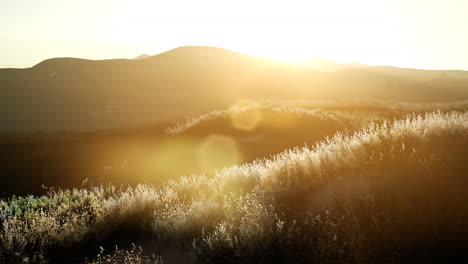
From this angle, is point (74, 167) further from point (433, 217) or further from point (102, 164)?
point (433, 217)

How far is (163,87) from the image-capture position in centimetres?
7375

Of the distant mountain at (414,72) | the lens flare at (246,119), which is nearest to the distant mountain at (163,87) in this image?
the lens flare at (246,119)

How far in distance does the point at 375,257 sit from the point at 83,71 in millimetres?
90915

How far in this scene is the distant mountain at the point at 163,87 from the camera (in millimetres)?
62594

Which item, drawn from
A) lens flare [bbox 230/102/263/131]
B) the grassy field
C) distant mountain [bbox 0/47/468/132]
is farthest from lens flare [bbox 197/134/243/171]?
distant mountain [bbox 0/47/468/132]

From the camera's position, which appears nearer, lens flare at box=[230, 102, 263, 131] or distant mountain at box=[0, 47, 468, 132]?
lens flare at box=[230, 102, 263, 131]

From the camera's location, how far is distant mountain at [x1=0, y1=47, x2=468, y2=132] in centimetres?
6259

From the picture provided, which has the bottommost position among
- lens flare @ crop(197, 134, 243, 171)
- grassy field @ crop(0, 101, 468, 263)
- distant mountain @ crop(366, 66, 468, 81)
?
lens flare @ crop(197, 134, 243, 171)

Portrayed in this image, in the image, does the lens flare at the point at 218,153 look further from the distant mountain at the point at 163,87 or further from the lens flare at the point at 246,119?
the distant mountain at the point at 163,87

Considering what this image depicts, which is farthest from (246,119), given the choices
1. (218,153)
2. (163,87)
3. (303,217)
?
(163,87)

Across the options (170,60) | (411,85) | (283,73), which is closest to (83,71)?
(170,60)

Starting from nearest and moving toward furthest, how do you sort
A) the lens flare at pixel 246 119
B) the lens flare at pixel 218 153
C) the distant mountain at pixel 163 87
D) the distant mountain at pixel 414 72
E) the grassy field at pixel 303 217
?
the grassy field at pixel 303 217, the lens flare at pixel 218 153, the lens flare at pixel 246 119, the distant mountain at pixel 163 87, the distant mountain at pixel 414 72

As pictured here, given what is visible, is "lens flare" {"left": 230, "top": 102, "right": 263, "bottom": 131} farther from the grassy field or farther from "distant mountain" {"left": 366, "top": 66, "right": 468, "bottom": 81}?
"distant mountain" {"left": 366, "top": 66, "right": 468, "bottom": 81}

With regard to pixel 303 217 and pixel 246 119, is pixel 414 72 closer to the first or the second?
pixel 246 119
